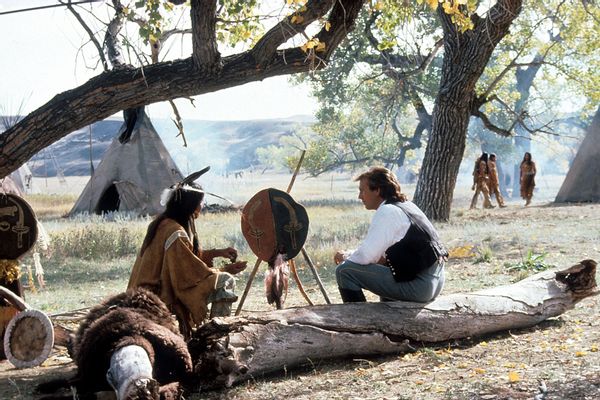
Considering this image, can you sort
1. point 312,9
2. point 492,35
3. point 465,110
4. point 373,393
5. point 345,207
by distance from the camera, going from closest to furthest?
point 373,393 < point 312,9 < point 492,35 < point 465,110 < point 345,207

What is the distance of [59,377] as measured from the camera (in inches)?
223

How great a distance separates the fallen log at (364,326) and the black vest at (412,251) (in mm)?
254

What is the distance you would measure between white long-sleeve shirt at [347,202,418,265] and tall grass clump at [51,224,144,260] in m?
8.08

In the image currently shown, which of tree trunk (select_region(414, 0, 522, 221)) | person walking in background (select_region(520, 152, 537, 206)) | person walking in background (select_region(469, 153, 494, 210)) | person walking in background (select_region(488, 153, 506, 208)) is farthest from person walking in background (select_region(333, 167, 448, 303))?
person walking in background (select_region(520, 152, 537, 206))

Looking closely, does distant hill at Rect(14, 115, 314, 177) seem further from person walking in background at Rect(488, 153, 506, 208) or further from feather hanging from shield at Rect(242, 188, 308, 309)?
feather hanging from shield at Rect(242, 188, 308, 309)

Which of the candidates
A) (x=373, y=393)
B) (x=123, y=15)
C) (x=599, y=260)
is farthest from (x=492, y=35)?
(x=373, y=393)

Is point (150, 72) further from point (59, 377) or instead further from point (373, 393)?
point (373, 393)

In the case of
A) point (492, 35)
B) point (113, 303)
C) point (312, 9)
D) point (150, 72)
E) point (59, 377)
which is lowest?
point (59, 377)

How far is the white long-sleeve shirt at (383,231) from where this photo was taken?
6.01 metres

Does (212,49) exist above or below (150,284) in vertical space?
above

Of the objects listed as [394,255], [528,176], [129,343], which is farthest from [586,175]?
[129,343]

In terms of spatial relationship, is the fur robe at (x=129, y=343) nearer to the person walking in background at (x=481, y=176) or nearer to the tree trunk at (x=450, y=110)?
the tree trunk at (x=450, y=110)

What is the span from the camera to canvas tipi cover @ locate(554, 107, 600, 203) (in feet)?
71.9

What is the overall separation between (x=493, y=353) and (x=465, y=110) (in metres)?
9.68
